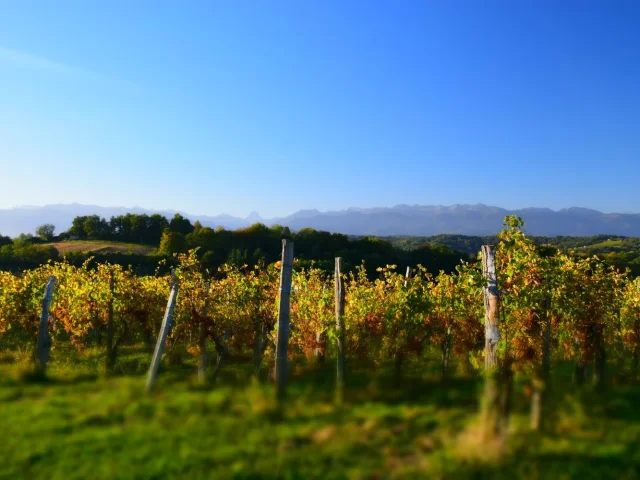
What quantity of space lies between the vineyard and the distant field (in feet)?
191

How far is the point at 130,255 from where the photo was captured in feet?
207

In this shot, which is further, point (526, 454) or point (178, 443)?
point (178, 443)

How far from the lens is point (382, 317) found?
38.9ft

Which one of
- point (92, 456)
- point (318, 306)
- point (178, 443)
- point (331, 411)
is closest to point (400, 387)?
point (331, 411)

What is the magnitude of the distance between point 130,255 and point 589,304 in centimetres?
6182

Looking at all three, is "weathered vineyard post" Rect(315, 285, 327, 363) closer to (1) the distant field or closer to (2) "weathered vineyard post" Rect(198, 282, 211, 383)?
(2) "weathered vineyard post" Rect(198, 282, 211, 383)

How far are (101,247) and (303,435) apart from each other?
76.3 m

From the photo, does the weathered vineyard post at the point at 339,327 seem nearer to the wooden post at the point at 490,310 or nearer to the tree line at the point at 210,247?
the wooden post at the point at 490,310

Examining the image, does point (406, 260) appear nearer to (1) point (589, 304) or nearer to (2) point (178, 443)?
(1) point (589, 304)

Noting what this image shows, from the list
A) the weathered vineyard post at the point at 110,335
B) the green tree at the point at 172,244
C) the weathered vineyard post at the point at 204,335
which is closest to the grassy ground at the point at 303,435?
the weathered vineyard post at the point at 204,335

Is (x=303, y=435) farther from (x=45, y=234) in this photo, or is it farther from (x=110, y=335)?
(x=45, y=234)

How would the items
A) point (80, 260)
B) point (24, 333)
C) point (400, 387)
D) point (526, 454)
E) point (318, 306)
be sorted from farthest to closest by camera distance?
point (80, 260)
point (24, 333)
point (318, 306)
point (400, 387)
point (526, 454)

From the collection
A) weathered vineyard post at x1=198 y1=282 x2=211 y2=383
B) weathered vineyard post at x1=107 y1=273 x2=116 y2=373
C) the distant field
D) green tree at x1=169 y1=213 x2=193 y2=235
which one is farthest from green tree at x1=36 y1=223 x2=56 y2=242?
weathered vineyard post at x1=198 y1=282 x2=211 y2=383

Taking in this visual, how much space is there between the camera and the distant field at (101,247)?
69812mm
